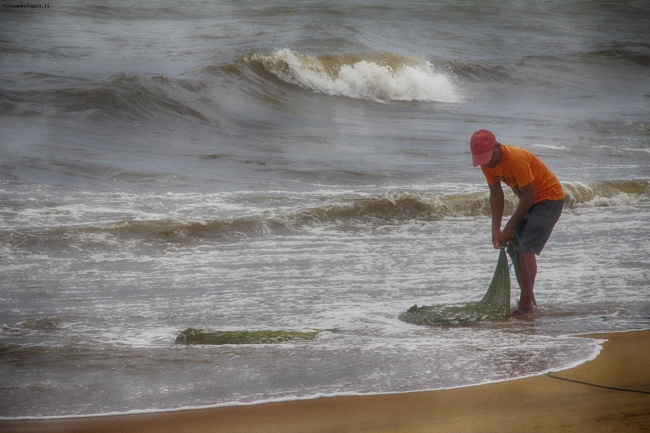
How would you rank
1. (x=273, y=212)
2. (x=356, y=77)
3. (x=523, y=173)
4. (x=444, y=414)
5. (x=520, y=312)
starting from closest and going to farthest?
(x=444, y=414) → (x=523, y=173) → (x=520, y=312) → (x=273, y=212) → (x=356, y=77)

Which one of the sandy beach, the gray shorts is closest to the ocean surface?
the sandy beach

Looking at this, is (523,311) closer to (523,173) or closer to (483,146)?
(523,173)

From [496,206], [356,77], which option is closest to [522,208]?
[496,206]

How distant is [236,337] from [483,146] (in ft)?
6.31

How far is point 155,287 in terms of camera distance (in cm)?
670

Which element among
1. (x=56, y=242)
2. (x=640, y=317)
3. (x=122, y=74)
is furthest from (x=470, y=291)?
(x=122, y=74)

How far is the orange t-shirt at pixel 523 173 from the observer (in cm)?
555

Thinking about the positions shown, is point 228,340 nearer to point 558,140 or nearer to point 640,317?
point 640,317

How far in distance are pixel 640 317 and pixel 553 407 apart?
216 cm

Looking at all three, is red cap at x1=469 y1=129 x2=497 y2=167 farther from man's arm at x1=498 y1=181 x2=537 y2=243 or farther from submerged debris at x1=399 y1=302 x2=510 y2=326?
submerged debris at x1=399 y1=302 x2=510 y2=326

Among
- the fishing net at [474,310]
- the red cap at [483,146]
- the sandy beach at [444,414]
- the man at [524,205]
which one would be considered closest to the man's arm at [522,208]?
the man at [524,205]

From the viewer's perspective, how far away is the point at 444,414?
3.73 m

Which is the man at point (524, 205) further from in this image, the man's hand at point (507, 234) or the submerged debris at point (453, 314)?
the submerged debris at point (453, 314)

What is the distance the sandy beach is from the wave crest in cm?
1874
